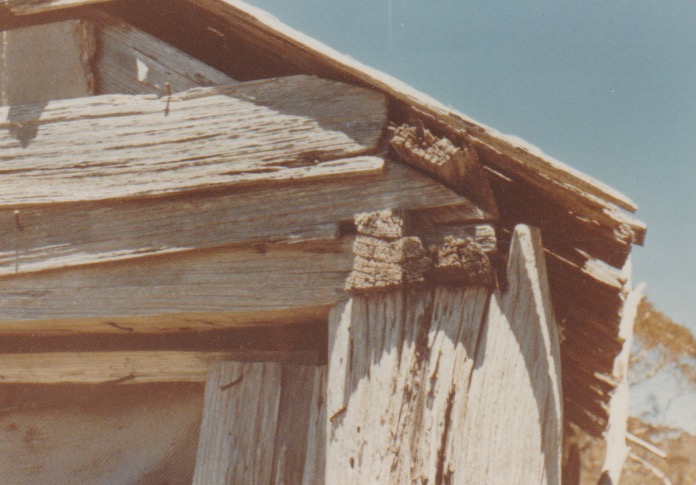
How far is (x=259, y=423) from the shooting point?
68.0 inches

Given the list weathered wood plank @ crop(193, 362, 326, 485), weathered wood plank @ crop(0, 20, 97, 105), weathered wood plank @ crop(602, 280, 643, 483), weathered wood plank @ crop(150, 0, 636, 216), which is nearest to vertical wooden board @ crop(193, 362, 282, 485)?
weathered wood plank @ crop(193, 362, 326, 485)

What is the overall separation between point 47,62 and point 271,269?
4.52ft

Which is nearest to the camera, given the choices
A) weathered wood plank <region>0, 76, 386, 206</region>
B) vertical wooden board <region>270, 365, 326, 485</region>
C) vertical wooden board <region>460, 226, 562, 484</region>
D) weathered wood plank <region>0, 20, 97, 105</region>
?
vertical wooden board <region>460, 226, 562, 484</region>

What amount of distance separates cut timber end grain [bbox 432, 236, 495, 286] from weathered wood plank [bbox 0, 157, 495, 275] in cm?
5

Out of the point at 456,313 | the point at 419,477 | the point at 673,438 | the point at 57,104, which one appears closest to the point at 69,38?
the point at 57,104

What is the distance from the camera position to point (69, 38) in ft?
7.30

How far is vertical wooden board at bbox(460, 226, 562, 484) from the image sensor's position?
52.3 inches

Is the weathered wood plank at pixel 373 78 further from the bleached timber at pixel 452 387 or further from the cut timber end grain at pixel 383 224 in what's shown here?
the cut timber end grain at pixel 383 224

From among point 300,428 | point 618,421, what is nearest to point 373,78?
point 300,428

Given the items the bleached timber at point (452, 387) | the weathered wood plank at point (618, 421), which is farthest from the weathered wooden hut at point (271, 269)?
the weathered wood plank at point (618, 421)

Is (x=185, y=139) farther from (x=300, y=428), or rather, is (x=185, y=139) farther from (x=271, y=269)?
(x=300, y=428)

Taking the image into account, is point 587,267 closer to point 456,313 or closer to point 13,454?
point 456,313

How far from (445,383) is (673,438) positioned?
5.27 meters

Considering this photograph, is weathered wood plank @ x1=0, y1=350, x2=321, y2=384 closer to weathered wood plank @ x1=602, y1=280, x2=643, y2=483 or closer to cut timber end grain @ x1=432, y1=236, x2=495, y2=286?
cut timber end grain @ x1=432, y1=236, x2=495, y2=286
